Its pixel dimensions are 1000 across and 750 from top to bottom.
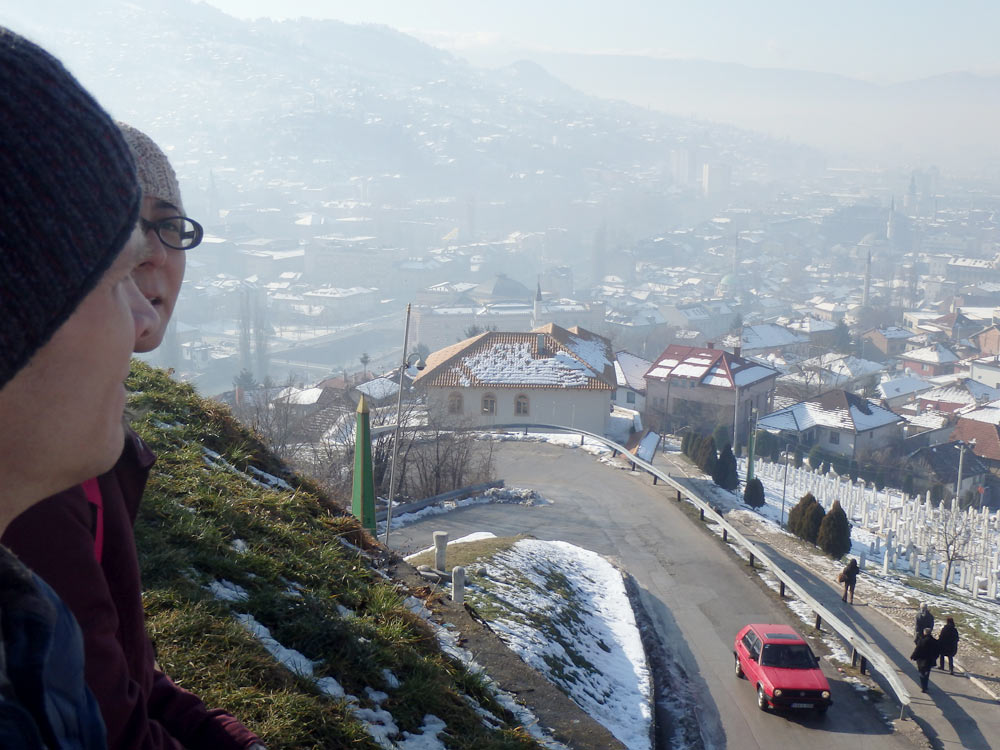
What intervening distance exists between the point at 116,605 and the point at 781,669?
8770mm

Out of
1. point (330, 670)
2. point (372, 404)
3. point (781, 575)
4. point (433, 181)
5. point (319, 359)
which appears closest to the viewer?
point (330, 670)

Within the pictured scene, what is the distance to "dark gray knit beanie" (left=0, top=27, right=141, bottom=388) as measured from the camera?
68 centimetres

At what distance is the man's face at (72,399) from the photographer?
0.76m

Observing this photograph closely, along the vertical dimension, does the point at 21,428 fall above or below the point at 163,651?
above

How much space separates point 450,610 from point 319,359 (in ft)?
240

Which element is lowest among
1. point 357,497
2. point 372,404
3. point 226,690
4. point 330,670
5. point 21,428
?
point 372,404

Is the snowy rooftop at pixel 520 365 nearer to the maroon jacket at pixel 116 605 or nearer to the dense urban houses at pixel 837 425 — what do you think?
the dense urban houses at pixel 837 425

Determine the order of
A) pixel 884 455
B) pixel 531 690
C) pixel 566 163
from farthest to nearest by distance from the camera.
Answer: pixel 566 163
pixel 884 455
pixel 531 690

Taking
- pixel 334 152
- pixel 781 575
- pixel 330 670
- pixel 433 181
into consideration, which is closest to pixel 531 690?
pixel 330 670

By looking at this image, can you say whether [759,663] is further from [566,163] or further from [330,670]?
[566,163]

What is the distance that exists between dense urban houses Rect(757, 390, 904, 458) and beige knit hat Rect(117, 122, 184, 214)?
37583mm

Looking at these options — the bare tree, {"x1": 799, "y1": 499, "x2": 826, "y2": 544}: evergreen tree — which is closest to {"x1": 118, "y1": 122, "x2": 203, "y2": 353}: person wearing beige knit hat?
{"x1": 799, "y1": 499, "x2": 826, "y2": 544}: evergreen tree

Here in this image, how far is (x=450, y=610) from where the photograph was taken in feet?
17.7

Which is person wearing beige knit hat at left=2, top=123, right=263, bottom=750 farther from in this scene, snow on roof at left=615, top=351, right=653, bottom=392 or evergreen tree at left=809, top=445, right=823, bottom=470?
snow on roof at left=615, top=351, right=653, bottom=392
